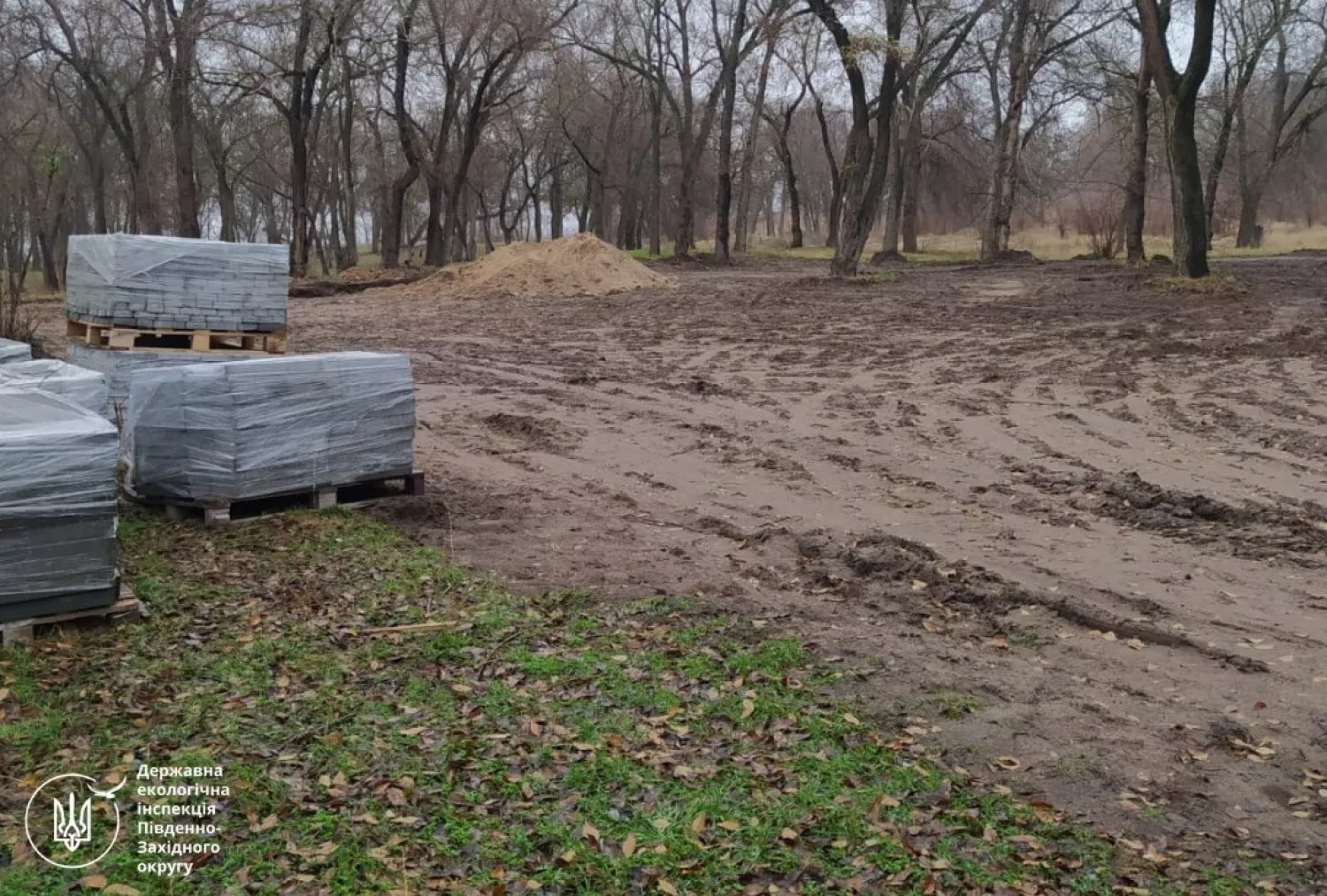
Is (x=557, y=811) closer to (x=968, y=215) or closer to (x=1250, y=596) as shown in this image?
(x=1250, y=596)

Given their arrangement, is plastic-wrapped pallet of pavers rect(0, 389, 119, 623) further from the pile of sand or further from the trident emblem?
the pile of sand

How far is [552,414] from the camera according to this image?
1143cm

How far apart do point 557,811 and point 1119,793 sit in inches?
82.3

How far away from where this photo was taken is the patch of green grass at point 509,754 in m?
3.62

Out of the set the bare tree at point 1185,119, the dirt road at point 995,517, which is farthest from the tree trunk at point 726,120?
the dirt road at point 995,517

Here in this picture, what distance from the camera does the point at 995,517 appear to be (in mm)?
7516

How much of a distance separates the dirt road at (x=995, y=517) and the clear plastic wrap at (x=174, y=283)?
197 centimetres

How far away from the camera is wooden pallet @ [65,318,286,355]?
9164mm

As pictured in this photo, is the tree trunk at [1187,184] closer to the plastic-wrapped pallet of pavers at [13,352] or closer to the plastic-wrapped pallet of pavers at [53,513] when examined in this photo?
the plastic-wrapped pallet of pavers at [13,352]

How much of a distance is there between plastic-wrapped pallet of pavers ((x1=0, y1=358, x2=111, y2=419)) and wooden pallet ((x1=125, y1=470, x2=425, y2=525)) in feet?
2.26

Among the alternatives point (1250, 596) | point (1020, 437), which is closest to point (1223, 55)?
point (1020, 437)

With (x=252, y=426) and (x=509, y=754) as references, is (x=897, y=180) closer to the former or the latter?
(x=252, y=426)

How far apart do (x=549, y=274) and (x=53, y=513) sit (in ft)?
69.1

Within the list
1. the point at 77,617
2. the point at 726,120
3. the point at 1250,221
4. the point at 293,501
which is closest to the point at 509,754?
the point at 77,617
